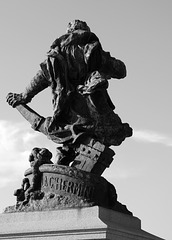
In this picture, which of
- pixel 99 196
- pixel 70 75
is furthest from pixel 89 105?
pixel 99 196

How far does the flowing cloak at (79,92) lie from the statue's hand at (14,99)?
622 mm

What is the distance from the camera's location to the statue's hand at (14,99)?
38.5ft

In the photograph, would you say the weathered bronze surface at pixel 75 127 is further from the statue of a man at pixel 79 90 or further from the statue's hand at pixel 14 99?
the statue's hand at pixel 14 99

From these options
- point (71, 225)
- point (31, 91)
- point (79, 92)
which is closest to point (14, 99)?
point (31, 91)

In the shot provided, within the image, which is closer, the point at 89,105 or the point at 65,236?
the point at 65,236

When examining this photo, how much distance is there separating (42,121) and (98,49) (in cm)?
169

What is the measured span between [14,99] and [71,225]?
127 inches

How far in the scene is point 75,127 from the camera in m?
10.7

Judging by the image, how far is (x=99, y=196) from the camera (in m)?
10.2

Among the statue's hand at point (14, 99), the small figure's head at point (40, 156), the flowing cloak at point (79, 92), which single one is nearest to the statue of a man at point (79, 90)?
the flowing cloak at point (79, 92)

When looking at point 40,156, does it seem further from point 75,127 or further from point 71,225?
point 71,225

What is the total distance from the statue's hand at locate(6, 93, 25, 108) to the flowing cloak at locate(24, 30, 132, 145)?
0.62 m

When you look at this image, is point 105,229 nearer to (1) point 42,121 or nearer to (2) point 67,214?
(2) point 67,214

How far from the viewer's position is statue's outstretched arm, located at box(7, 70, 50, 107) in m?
11.4
